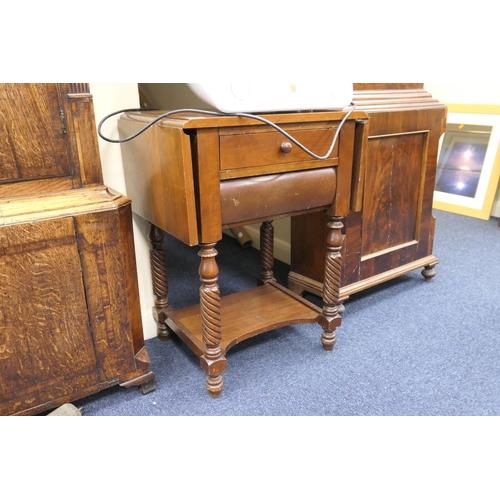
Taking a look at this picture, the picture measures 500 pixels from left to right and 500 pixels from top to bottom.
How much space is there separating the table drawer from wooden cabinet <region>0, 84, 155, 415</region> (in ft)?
0.77

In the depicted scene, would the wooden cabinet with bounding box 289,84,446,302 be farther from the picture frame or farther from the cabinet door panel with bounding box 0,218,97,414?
the picture frame

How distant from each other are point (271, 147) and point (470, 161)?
1.89 meters

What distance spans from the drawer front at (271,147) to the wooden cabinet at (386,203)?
0.31m

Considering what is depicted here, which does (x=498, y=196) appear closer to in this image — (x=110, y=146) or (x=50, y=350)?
(x=110, y=146)

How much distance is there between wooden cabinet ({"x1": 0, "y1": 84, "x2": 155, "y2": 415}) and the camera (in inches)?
30.9

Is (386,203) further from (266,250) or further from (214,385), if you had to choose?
(214,385)

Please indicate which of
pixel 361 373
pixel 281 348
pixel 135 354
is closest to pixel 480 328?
pixel 361 373

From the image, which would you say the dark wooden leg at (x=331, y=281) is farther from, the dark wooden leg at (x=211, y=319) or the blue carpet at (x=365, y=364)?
the dark wooden leg at (x=211, y=319)

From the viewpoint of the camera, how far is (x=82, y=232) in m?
0.82

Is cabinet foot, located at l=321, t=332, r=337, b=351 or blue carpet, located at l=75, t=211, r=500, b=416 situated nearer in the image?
blue carpet, located at l=75, t=211, r=500, b=416

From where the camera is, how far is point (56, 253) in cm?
81

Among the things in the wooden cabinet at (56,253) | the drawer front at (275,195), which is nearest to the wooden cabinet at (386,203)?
the drawer front at (275,195)

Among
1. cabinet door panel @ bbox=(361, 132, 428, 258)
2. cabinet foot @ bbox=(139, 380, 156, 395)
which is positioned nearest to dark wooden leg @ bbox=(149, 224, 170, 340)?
cabinet foot @ bbox=(139, 380, 156, 395)

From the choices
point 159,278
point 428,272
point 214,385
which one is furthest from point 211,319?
point 428,272
